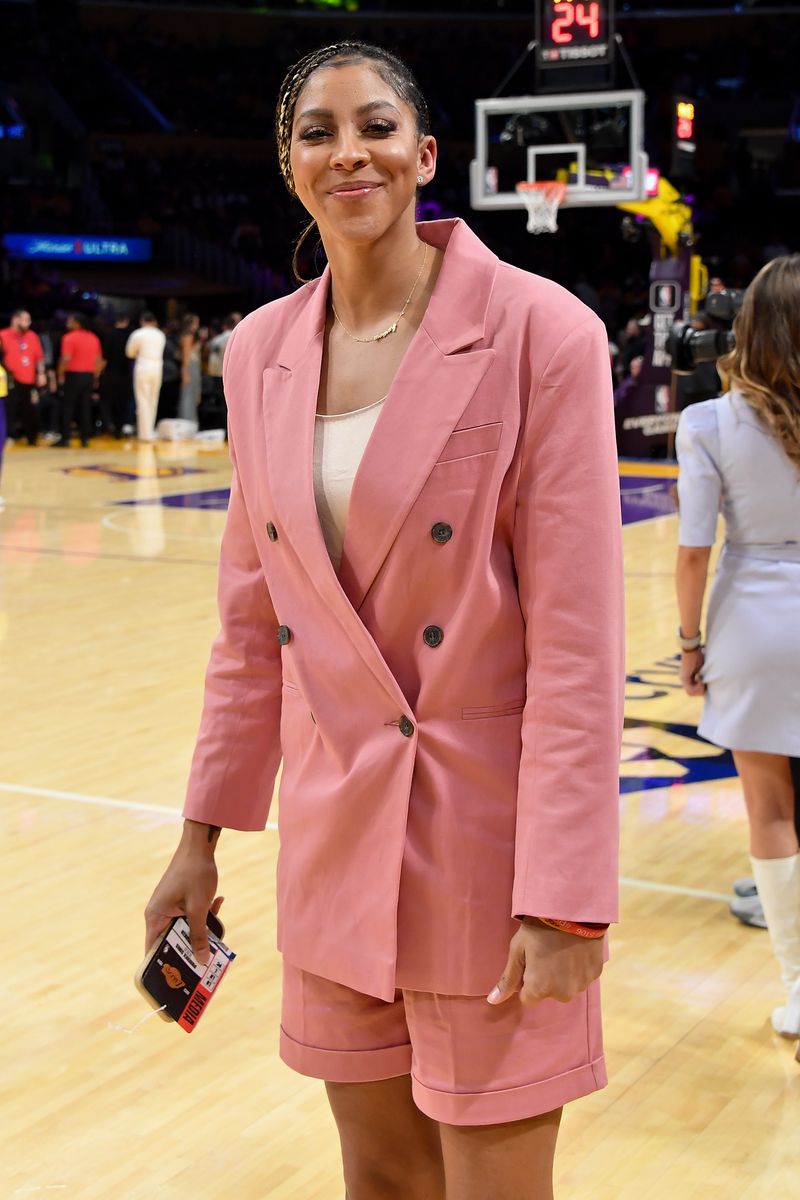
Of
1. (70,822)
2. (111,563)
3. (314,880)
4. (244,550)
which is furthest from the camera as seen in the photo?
(111,563)

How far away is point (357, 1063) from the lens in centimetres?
173

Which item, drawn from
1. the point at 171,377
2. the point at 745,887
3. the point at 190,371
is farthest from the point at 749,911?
the point at 190,371

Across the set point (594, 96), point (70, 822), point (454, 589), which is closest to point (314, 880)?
point (454, 589)

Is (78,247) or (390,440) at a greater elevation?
(78,247)

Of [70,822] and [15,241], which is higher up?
[15,241]

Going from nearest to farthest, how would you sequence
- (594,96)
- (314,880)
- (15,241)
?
(314,880)
(594,96)
(15,241)

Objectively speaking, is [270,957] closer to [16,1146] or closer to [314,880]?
[16,1146]

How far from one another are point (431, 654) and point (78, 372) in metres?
16.3

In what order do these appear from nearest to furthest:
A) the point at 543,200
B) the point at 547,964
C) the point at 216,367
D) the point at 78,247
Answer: the point at 547,964
the point at 543,200
the point at 216,367
the point at 78,247

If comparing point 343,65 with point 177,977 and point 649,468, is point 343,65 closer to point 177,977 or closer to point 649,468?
point 177,977

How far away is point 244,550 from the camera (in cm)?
187

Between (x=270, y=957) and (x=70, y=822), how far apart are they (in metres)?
1.18

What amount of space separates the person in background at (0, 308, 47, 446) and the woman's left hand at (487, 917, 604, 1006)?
51.8 feet

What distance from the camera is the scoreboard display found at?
13500mm
